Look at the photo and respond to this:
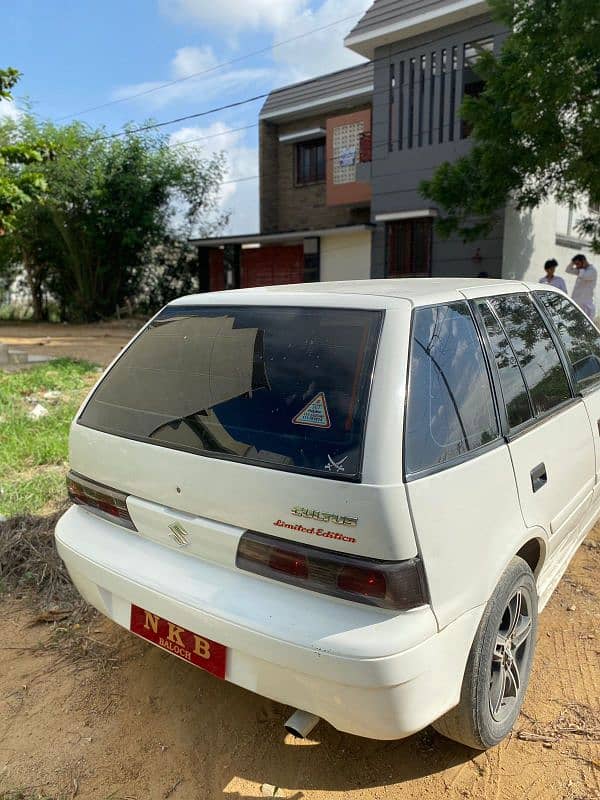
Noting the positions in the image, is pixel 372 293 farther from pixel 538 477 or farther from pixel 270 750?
pixel 270 750

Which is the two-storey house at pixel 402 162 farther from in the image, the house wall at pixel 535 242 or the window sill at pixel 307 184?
the window sill at pixel 307 184

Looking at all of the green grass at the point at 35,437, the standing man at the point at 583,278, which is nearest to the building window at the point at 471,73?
the standing man at the point at 583,278

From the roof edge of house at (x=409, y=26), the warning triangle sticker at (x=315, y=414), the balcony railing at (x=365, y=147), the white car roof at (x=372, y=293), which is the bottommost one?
the warning triangle sticker at (x=315, y=414)

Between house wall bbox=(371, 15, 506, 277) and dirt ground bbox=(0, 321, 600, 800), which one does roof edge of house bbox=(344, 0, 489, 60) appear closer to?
house wall bbox=(371, 15, 506, 277)

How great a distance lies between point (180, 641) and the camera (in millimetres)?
2121

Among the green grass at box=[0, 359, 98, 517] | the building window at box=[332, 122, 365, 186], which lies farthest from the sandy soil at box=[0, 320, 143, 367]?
the building window at box=[332, 122, 365, 186]

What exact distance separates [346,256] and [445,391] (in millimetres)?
13983

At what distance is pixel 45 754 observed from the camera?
→ 7.54 ft

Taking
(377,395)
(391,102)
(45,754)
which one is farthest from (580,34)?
(45,754)

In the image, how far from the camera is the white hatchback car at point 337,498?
176cm

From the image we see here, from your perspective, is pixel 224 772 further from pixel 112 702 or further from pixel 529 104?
pixel 529 104

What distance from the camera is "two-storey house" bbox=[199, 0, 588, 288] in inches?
504

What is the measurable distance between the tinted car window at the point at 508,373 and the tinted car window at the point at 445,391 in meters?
0.12

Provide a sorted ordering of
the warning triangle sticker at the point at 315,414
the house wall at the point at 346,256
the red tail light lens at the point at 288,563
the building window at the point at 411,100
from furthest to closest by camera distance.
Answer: the house wall at the point at 346,256
the building window at the point at 411,100
the warning triangle sticker at the point at 315,414
the red tail light lens at the point at 288,563
